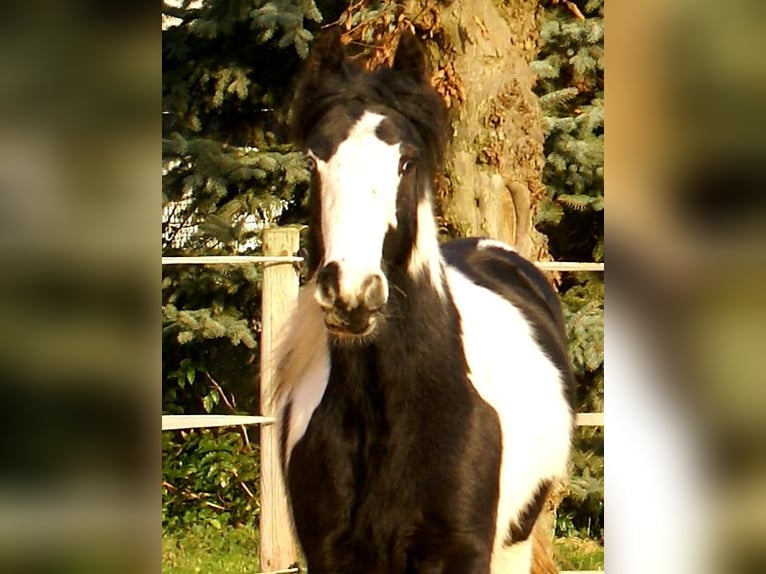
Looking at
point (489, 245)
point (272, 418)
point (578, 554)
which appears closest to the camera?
point (489, 245)

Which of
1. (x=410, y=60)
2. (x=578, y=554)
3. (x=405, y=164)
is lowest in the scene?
(x=578, y=554)

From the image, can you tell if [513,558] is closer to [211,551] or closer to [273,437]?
[273,437]

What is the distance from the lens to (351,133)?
6.41 ft

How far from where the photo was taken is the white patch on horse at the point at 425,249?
81.4 inches

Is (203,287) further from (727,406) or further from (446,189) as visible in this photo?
(727,406)

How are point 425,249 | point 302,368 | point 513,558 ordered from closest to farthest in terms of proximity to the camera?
point 425,249 → point 302,368 → point 513,558

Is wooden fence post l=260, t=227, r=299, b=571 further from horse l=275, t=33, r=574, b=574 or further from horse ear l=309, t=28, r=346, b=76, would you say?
horse ear l=309, t=28, r=346, b=76

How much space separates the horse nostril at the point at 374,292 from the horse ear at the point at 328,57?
0.54m

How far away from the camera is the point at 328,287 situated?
1.79 meters

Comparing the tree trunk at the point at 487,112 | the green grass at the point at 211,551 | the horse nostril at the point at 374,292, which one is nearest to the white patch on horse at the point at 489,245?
the tree trunk at the point at 487,112

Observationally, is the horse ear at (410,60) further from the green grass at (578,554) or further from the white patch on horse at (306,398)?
the green grass at (578,554)

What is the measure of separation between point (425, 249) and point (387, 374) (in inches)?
10.9

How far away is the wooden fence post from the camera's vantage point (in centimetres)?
362

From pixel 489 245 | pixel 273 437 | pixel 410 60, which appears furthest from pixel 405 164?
pixel 273 437
